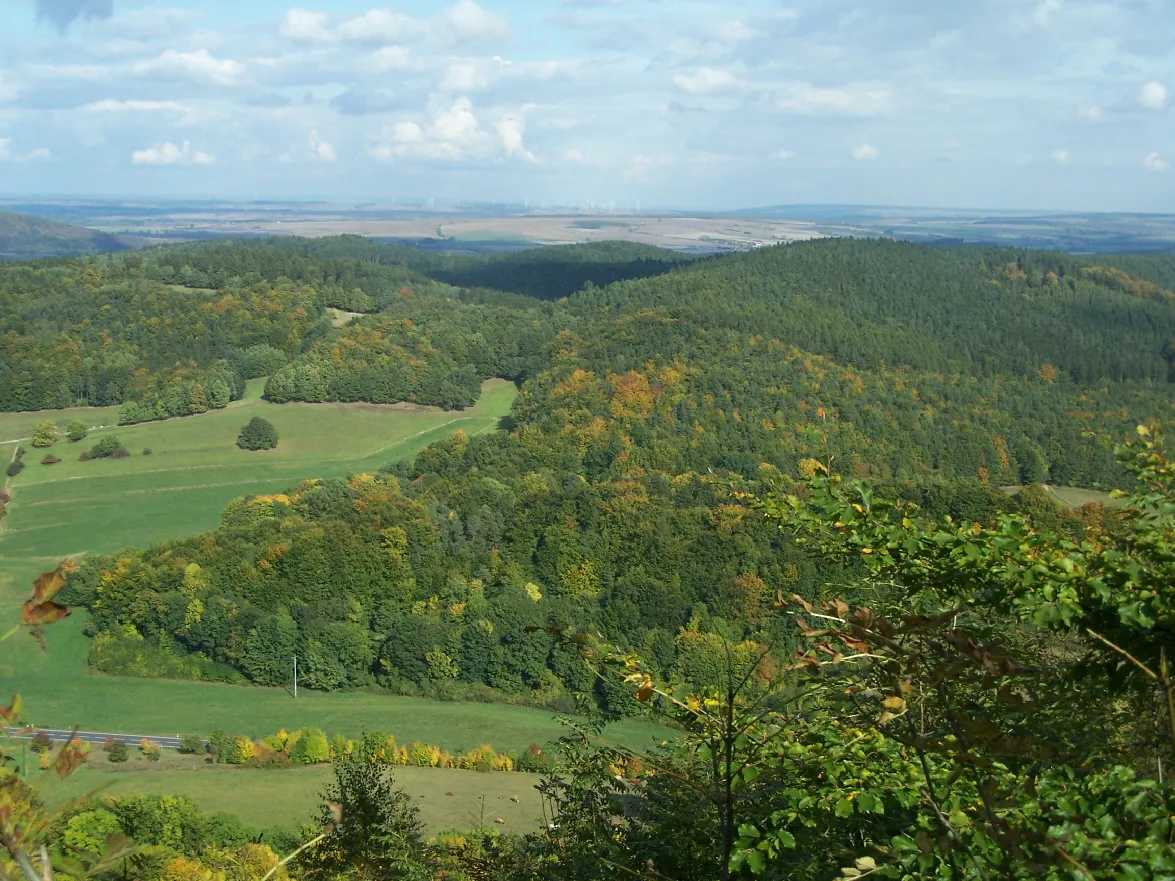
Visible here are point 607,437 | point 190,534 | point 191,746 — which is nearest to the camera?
point 191,746

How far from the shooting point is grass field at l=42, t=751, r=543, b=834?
28641 millimetres

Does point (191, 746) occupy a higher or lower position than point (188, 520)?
lower

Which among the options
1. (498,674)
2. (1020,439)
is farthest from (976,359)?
(498,674)

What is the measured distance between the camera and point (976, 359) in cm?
9819

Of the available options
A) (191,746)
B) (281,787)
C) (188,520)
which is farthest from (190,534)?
(281,787)

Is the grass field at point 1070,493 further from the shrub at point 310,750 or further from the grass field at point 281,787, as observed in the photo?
the shrub at point 310,750

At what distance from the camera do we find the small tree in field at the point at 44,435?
81938 mm

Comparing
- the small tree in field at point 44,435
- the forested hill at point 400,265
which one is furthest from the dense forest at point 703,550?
the small tree in field at point 44,435

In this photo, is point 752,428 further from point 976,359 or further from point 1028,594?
point 1028,594

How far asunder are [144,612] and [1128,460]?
55276 mm

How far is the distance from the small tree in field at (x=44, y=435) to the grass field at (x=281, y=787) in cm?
5390

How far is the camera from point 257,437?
278 ft

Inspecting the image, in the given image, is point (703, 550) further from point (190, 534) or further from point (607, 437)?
point (190, 534)

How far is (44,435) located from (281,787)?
62.8 m
